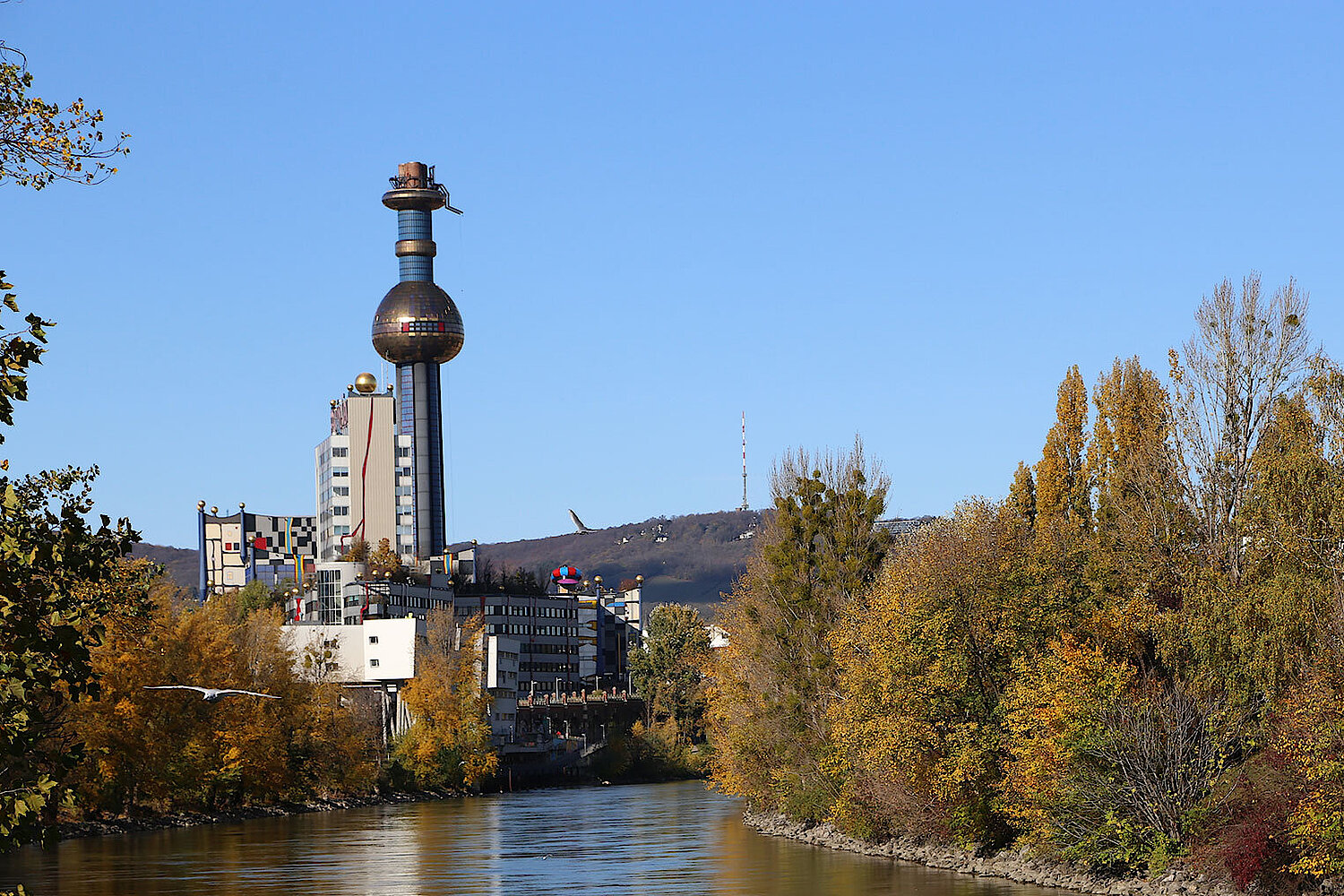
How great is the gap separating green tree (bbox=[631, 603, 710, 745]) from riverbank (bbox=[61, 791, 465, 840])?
2128 inches

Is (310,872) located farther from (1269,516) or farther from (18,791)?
(18,791)

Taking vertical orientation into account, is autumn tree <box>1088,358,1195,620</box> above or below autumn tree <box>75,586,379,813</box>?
above

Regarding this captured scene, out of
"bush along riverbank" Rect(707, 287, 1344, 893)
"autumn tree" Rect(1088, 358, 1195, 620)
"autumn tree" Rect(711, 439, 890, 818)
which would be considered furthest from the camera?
"autumn tree" Rect(711, 439, 890, 818)

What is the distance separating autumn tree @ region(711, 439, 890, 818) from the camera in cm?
6969

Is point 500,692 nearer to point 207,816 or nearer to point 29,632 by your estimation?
point 207,816

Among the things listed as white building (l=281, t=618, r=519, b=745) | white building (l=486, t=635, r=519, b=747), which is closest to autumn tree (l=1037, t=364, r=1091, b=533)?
white building (l=281, t=618, r=519, b=745)

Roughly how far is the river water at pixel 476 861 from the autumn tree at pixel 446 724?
106ft

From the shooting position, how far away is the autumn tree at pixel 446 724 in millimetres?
131500

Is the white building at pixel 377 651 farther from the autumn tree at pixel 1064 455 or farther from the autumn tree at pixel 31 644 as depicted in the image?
the autumn tree at pixel 31 644

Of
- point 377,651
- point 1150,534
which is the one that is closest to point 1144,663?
point 1150,534

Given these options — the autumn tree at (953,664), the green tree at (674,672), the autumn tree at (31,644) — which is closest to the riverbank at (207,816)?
the autumn tree at (953,664)

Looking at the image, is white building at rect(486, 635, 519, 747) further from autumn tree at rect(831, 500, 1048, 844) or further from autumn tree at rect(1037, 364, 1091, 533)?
autumn tree at rect(831, 500, 1048, 844)

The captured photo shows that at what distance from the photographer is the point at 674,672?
181750 mm

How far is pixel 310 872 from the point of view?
197 ft
